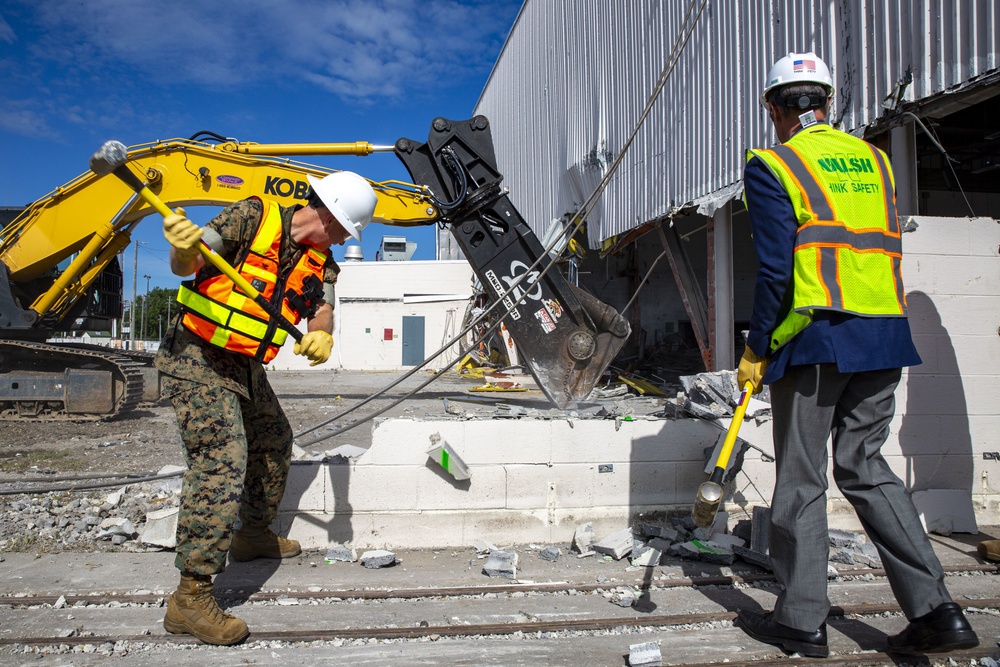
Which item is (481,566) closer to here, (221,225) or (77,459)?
(221,225)

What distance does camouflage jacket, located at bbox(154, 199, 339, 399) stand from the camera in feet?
8.34

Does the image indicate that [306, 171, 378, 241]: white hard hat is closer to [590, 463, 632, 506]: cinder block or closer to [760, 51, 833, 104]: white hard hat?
[760, 51, 833, 104]: white hard hat

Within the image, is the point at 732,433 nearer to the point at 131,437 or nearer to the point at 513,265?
the point at 513,265

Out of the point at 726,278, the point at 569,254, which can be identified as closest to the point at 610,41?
the point at 569,254

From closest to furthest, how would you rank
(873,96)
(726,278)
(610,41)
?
(873,96) → (726,278) → (610,41)

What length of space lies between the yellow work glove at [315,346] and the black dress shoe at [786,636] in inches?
77.8

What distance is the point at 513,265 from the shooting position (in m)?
6.55

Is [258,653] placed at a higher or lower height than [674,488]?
lower

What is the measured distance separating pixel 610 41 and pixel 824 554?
34.2ft

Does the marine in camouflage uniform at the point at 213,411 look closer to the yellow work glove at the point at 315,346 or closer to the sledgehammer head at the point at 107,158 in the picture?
the yellow work glove at the point at 315,346

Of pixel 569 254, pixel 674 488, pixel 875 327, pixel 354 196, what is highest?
pixel 569 254

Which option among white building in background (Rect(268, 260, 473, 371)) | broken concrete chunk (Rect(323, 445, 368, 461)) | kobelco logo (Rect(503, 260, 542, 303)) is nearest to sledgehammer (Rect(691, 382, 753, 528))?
broken concrete chunk (Rect(323, 445, 368, 461))

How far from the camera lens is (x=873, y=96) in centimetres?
541

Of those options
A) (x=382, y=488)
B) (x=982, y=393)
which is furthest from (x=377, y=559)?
(x=982, y=393)
